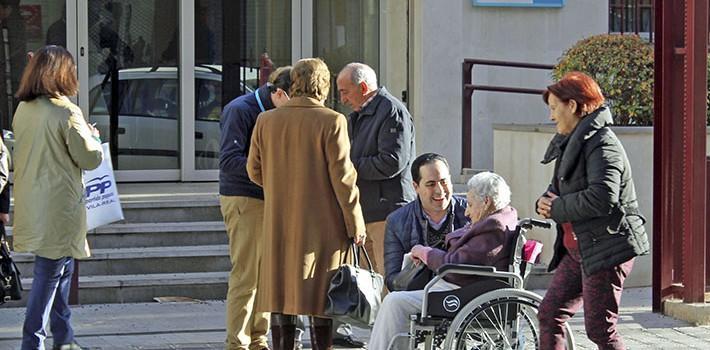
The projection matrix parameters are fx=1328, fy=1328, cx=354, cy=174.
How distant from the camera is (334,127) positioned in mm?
6805

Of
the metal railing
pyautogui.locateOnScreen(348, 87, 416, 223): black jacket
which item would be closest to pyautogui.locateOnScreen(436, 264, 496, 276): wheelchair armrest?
pyautogui.locateOnScreen(348, 87, 416, 223): black jacket

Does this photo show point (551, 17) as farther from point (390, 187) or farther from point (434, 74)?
point (390, 187)

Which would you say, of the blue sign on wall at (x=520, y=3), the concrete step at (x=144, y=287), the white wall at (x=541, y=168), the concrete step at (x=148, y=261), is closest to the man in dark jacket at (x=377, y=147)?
the concrete step at (x=144, y=287)

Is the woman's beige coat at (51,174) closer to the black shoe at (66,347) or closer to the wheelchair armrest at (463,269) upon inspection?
the black shoe at (66,347)

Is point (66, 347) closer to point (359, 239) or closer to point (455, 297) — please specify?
point (359, 239)

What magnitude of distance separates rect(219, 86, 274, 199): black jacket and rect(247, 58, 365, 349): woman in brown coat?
600 mm

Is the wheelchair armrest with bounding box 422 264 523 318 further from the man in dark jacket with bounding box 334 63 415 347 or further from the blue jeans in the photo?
the blue jeans

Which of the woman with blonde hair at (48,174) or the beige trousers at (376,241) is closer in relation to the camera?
the woman with blonde hair at (48,174)

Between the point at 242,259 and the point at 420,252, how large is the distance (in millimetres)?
1198

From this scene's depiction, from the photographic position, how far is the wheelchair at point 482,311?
21.5 feet

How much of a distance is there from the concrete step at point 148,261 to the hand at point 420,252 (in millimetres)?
3244

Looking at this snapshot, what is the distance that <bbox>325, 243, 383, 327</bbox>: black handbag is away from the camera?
6707mm

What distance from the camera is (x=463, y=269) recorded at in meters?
6.58

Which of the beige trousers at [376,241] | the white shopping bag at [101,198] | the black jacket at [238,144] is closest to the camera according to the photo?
the black jacket at [238,144]
